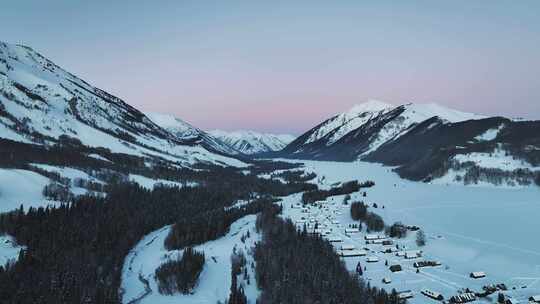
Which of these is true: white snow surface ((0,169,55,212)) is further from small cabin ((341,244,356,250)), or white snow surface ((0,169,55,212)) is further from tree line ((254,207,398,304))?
small cabin ((341,244,356,250))

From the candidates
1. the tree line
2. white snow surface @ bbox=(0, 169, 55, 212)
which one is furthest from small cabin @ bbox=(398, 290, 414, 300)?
white snow surface @ bbox=(0, 169, 55, 212)

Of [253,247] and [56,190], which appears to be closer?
[253,247]

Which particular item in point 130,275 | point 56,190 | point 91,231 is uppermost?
point 56,190

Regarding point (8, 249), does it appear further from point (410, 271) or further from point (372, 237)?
point (372, 237)

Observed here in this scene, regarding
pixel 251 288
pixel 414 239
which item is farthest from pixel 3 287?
pixel 414 239

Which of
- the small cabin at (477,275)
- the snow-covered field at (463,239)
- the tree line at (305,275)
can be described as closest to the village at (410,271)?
the small cabin at (477,275)

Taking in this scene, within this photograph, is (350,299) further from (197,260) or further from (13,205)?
(13,205)

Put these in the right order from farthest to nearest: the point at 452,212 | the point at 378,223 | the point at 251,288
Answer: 1. the point at 452,212
2. the point at 378,223
3. the point at 251,288

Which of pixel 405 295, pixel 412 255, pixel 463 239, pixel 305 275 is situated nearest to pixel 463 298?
pixel 405 295

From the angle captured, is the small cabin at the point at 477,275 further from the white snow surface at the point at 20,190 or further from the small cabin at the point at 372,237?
the white snow surface at the point at 20,190
